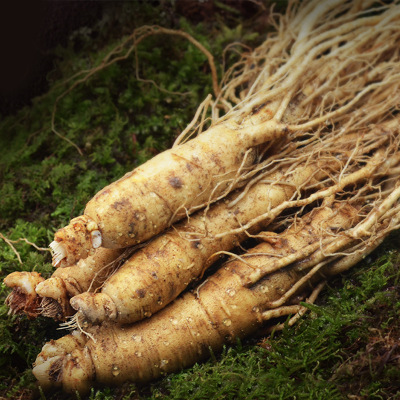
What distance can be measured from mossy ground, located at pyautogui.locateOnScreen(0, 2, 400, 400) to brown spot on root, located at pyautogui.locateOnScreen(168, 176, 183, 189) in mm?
934

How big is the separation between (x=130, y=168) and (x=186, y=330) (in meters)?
1.41

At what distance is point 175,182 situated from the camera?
2.32 meters

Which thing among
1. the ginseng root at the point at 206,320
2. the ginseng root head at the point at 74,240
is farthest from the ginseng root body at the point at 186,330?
the ginseng root head at the point at 74,240

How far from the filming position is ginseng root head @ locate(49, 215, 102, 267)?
6.81ft

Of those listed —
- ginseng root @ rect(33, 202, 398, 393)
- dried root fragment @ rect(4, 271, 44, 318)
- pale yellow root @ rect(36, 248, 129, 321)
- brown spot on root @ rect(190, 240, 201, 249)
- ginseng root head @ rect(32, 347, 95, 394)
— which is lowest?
ginseng root @ rect(33, 202, 398, 393)

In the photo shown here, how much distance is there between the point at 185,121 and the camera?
11.2ft

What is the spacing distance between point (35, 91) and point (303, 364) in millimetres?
3099

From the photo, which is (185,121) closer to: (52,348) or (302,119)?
(302,119)

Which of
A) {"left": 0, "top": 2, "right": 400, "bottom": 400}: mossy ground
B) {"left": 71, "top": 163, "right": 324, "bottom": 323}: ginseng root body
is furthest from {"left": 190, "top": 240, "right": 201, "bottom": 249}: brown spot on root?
{"left": 0, "top": 2, "right": 400, "bottom": 400}: mossy ground

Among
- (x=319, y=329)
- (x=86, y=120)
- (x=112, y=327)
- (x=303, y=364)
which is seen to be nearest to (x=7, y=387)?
(x=112, y=327)

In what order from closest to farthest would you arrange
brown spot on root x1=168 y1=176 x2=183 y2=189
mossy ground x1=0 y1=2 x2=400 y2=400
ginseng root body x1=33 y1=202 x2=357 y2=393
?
mossy ground x1=0 y1=2 x2=400 y2=400 < ginseng root body x1=33 y1=202 x2=357 y2=393 < brown spot on root x1=168 y1=176 x2=183 y2=189

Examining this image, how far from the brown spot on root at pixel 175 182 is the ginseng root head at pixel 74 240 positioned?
472mm

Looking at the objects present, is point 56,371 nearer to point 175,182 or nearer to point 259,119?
point 175,182

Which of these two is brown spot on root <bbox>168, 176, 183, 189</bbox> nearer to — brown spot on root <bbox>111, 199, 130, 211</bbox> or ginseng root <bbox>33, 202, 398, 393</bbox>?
brown spot on root <bbox>111, 199, 130, 211</bbox>
